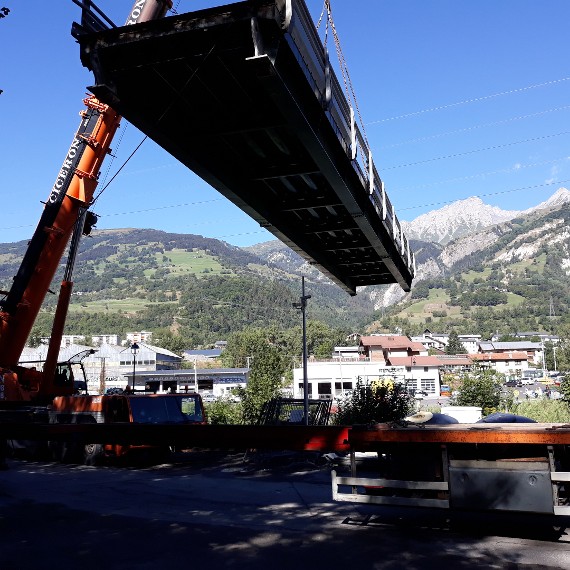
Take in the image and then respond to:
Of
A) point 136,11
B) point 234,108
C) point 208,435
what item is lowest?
point 208,435

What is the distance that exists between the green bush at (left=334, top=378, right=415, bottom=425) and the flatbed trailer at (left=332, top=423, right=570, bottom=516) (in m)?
10.5

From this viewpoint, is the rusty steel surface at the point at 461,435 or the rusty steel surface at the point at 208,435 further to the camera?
the rusty steel surface at the point at 208,435

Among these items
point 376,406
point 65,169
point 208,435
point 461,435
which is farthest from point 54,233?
point 461,435

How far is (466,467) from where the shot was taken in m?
7.05

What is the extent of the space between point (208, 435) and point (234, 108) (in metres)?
4.31

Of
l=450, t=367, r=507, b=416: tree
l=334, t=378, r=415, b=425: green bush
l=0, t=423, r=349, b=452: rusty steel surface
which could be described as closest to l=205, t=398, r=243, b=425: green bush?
l=334, t=378, r=415, b=425: green bush

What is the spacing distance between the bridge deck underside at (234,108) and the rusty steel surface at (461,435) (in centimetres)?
353

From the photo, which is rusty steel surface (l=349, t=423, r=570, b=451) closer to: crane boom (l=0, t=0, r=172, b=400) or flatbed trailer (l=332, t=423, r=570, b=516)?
flatbed trailer (l=332, t=423, r=570, b=516)

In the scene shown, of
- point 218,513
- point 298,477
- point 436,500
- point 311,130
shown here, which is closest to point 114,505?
point 218,513

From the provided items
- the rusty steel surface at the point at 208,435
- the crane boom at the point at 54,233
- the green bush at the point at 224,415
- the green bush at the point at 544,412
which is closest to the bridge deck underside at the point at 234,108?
the rusty steel surface at the point at 208,435

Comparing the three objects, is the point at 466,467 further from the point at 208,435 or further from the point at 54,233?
the point at 54,233

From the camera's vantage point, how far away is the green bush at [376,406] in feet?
59.8

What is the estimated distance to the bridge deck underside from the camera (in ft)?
18.8

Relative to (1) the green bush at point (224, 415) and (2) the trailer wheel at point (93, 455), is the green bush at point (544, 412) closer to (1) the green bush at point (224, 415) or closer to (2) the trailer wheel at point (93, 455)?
(1) the green bush at point (224, 415)
